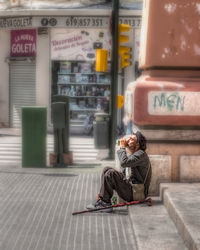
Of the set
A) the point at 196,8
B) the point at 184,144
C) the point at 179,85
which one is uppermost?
the point at 196,8

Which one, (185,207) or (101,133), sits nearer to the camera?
(185,207)

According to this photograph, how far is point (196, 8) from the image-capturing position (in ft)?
23.1

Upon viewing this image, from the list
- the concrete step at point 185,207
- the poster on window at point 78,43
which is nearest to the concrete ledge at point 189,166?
the concrete step at point 185,207

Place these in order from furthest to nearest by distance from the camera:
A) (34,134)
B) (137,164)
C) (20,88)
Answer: (20,88), (34,134), (137,164)

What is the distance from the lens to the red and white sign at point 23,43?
18797mm

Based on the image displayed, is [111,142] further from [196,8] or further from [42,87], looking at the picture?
[42,87]

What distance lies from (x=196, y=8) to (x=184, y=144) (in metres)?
1.78

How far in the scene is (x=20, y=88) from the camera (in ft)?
63.5

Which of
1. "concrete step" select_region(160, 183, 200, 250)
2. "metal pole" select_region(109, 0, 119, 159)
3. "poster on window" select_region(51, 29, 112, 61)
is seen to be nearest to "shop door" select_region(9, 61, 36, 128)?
"poster on window" select_region(51, 29, 112, 61)

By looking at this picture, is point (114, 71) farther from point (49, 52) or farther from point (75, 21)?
point (49, 52)

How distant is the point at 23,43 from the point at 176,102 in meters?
12.7

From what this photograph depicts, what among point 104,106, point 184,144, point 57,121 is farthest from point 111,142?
point 104,106

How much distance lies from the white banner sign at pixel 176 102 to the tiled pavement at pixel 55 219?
4.93ft

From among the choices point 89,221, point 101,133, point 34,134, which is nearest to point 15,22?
point 101,133
